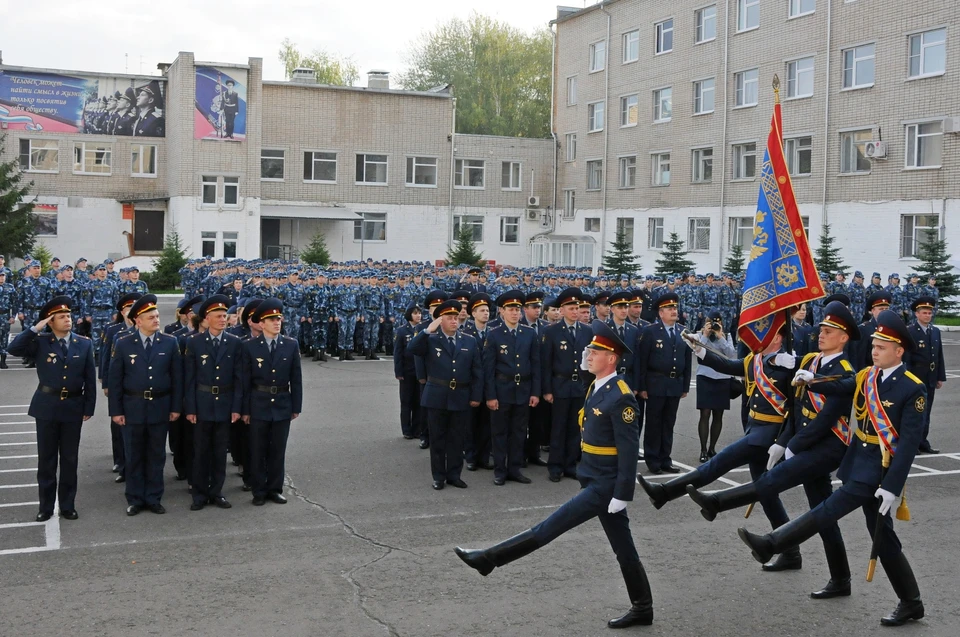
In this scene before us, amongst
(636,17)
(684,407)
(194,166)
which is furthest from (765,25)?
(684,407)

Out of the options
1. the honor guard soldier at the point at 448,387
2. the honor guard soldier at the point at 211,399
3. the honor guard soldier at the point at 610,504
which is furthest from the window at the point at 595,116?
the honor guard soldier at the point at 610,504

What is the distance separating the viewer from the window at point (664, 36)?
145 ft

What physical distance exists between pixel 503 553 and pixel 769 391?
104 inches

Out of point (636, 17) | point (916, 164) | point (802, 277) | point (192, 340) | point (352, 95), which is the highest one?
point (636, 17)

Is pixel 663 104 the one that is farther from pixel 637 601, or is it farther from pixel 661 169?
pixel 637 601

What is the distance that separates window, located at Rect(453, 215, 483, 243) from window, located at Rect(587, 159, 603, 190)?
611 centimetres

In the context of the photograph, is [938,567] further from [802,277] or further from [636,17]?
[636,17]

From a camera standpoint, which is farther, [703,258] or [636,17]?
[636,17]

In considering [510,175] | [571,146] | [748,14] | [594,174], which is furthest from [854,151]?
[510,175]

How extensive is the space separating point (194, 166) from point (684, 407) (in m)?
34.4

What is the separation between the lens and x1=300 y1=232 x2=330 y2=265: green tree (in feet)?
148

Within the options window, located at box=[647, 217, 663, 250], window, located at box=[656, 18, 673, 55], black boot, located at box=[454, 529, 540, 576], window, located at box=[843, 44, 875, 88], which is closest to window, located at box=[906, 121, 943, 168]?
window, located at box=[843, 44, 875, 88]

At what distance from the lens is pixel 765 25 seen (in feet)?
128

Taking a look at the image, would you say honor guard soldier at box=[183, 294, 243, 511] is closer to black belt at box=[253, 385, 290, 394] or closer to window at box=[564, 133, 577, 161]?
black belt at box=[253, 385, 290, 394]
